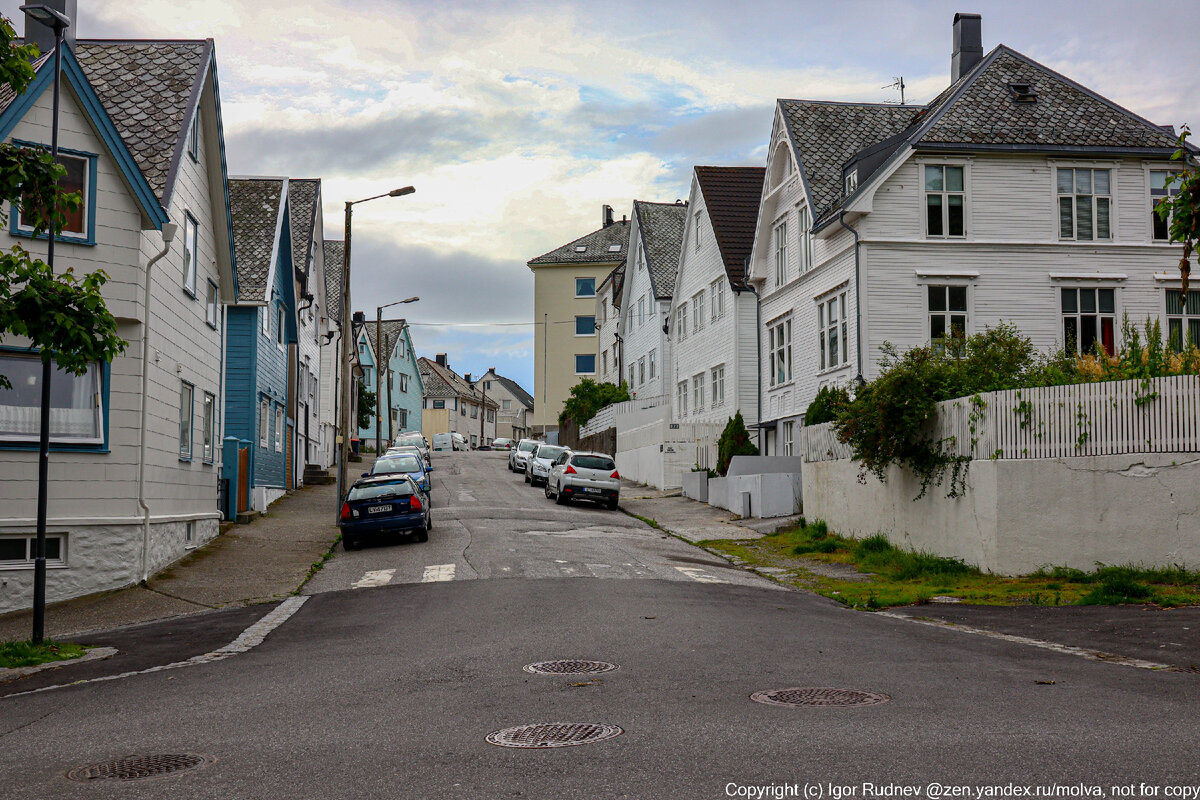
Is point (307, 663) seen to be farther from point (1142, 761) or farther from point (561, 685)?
point (1142, 761)

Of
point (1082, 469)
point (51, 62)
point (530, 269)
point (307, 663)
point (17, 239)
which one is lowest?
point (307, 663)

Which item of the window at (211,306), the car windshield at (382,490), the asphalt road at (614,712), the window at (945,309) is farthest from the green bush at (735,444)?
the asphalt road at (614,712)

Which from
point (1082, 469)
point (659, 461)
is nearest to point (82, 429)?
point (1082, 469)

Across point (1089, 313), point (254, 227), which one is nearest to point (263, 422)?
point (254, 227)

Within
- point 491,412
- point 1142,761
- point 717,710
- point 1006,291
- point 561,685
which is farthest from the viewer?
point 491,412

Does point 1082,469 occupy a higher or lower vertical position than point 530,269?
lower

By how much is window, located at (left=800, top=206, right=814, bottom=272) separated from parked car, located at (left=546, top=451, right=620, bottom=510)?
8144mm

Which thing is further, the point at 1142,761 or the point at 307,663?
the point at 307,663

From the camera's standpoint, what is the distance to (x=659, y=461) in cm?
4097

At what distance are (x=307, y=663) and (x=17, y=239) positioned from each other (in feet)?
34.1

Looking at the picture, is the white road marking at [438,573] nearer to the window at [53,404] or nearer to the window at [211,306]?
the window at [53,404]

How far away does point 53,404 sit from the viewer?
690 inches

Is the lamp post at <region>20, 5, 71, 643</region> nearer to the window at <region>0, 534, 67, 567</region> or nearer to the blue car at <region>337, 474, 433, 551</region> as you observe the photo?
the window at <region>0, 534, 67, 567</region>

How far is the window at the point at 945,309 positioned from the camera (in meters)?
29.4
